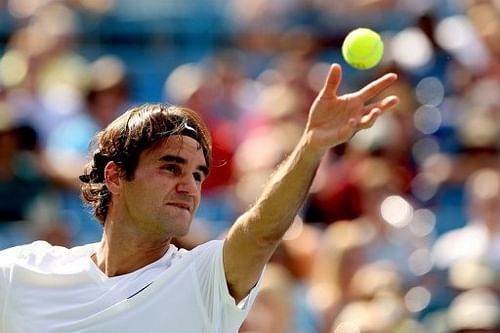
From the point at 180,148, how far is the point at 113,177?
0.34 metres

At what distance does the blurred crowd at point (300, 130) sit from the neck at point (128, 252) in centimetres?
266

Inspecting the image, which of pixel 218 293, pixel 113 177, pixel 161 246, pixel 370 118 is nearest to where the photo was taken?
pixel 370 118

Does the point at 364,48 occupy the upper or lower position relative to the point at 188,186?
upper

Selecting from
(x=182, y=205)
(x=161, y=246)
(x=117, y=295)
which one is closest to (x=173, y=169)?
(x=182, y=205)

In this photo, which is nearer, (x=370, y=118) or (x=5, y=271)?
(x=370, y=118)

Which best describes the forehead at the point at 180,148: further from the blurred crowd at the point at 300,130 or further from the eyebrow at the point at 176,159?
the blurred crowd at the point at 300,130

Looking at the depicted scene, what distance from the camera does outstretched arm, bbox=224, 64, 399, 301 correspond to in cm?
390

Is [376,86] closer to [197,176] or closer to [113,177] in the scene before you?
[197,176]

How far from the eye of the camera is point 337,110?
394 cm

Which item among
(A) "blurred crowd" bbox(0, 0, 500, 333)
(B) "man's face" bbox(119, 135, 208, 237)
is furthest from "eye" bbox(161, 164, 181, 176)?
(A) "blurred crowd" bbox(0, 0, 500, 333)

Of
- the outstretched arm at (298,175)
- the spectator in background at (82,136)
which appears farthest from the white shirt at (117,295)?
the spectator in background at (82,136)

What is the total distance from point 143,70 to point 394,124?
97.7 inches

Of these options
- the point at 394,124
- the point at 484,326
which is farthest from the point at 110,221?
the point at 394,124

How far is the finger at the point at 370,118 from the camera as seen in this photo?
12.6 feet
